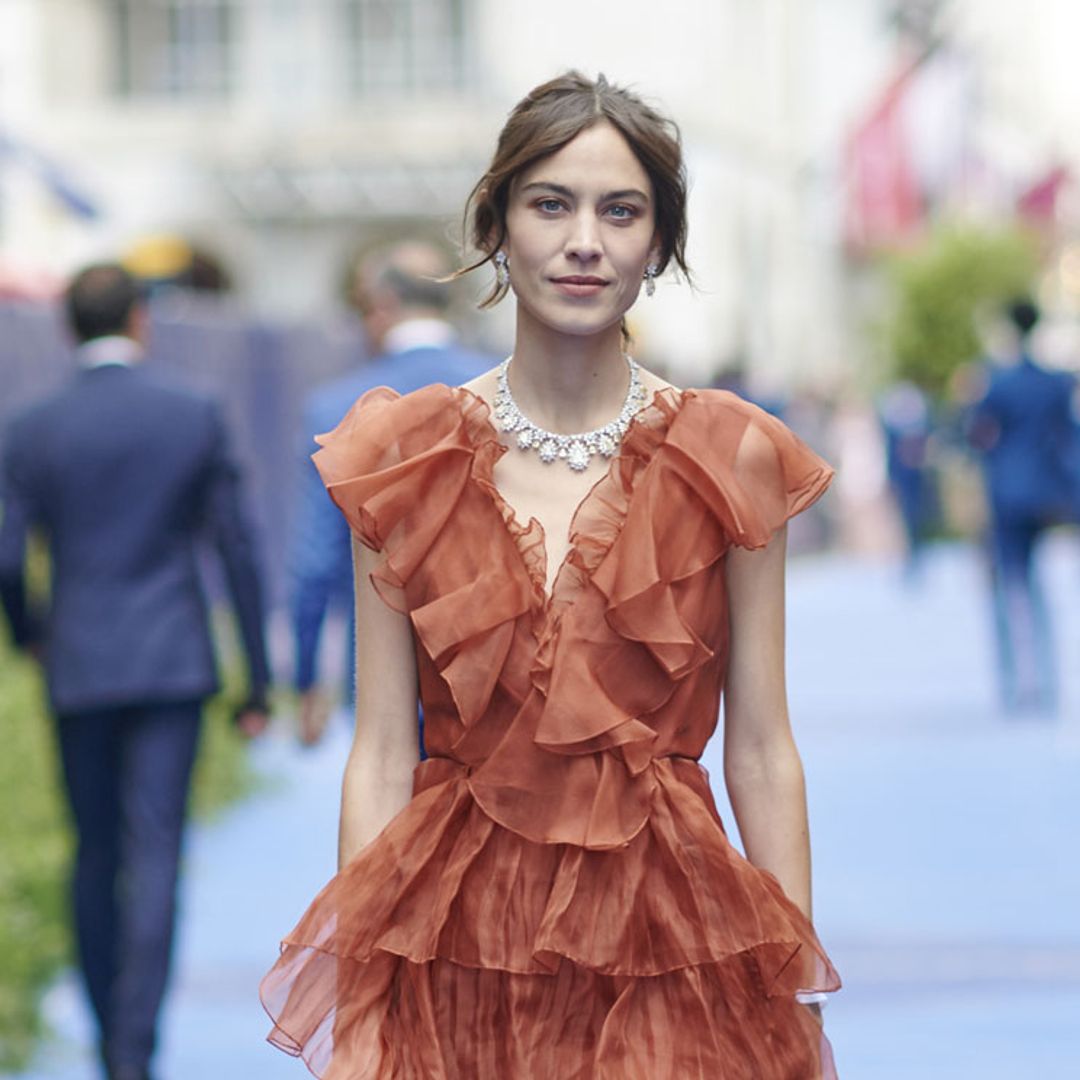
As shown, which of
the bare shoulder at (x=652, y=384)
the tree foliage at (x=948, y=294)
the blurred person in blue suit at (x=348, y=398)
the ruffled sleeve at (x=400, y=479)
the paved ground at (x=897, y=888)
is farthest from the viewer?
the tree foliage at (x=948, y=294)

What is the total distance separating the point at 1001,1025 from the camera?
7.65 m

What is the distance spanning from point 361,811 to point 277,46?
3704 cm

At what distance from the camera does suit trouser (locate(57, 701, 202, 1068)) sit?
6.45 metres

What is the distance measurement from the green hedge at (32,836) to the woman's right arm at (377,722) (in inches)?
151

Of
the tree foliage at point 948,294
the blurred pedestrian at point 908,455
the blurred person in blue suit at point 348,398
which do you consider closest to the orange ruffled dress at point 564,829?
the blurred person in blue suit at point 348,398

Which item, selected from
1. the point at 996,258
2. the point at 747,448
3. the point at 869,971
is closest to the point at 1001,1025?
the point at 869,971

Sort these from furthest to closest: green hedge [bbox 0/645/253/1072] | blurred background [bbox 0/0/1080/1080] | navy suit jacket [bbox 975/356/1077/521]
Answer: navy suit jacket [bbox 975/356/1077/521] < blurred background [bbox 0/0/1080/1080] < green hedge [bbox 0/645/253/1072]

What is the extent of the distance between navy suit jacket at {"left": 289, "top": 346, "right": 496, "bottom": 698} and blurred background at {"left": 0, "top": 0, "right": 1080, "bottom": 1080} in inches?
43.5

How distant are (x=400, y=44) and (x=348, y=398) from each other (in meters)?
33.1

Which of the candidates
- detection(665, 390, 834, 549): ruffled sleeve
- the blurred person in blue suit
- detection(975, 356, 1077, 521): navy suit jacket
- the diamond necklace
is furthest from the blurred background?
the blurred person in blue suit

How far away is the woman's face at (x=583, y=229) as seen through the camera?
3.57 meters

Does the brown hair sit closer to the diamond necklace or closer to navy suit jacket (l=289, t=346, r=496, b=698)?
the diamond necklace

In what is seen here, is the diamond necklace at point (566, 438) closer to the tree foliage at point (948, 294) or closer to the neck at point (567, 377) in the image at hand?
the neck at point (567, 377)

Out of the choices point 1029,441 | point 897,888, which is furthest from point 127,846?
point 1029,441
